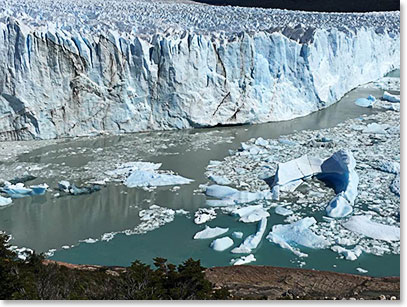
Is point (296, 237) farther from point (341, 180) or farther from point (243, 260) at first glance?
point (341, 180)

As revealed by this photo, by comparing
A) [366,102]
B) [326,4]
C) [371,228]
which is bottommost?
[371,228]

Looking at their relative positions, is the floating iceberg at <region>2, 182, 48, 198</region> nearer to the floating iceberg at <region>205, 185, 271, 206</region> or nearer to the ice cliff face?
the floating iceberg at <region>205, 185, 271, 206</region>

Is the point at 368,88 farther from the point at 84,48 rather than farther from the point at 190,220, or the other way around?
the point at 190,220

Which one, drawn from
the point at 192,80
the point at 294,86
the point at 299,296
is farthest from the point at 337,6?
the point at 299,296

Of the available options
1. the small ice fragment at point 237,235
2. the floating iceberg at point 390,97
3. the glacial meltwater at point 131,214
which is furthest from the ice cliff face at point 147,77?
the small ice fragment at point 237,235

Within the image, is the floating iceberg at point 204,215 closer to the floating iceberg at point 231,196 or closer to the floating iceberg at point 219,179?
the floating iceberg at point 231,196

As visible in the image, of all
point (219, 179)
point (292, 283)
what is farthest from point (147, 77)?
point (292, 283)
